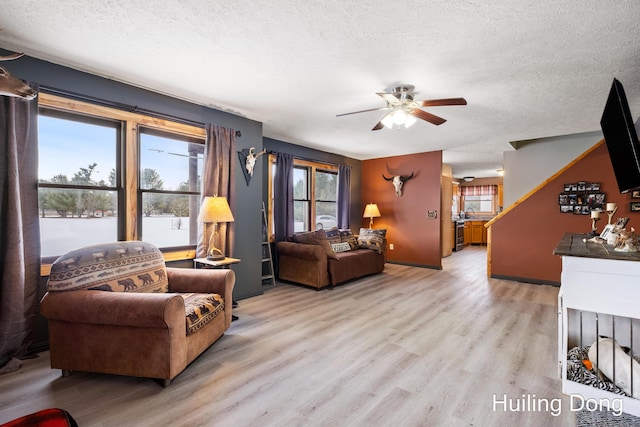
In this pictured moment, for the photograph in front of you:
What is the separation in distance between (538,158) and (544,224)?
1373mm

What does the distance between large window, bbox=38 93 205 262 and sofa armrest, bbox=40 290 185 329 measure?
0.85 m

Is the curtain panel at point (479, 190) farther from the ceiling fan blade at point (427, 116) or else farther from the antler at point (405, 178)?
the ceiling fan blade at point (427, 116)

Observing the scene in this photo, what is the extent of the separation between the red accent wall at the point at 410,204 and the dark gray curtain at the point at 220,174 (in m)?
3.96

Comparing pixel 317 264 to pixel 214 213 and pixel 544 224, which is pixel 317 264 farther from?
pixel 544 224

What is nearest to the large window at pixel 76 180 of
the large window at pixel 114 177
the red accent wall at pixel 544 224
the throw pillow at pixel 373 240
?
the large window at pixel 114 177

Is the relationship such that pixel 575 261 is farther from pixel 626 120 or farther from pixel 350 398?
pixel 350 398

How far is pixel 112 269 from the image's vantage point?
2410mm

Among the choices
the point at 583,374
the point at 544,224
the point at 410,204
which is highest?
the point at 410,204

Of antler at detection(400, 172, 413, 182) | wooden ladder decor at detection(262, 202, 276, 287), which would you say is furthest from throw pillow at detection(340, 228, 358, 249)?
antler at detection(400, 172, 413, 182)

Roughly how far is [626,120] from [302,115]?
10.1 feet

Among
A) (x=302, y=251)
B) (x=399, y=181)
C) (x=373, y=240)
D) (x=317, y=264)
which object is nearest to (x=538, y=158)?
(x=399, y=181)

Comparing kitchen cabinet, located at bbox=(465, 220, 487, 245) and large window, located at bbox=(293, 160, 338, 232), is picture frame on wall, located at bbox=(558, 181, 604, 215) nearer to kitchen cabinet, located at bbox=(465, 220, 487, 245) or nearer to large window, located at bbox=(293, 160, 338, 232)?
large window, located at bbox=(293, 160, 338, 232)

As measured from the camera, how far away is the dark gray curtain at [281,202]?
512cm

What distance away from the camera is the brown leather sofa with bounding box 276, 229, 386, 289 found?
4547 mm
